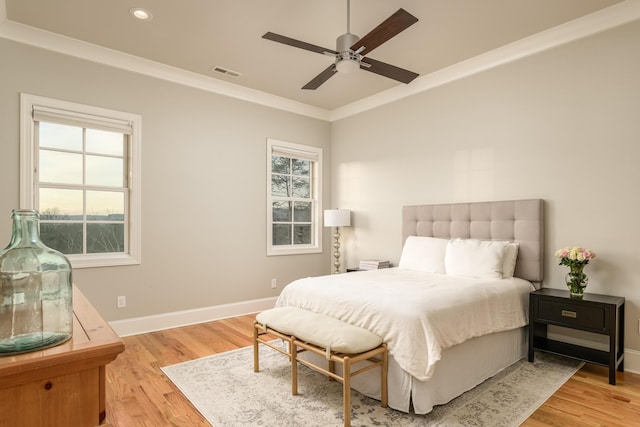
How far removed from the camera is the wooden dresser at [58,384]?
2.14 feet

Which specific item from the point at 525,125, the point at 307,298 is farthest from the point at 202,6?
the point at 525,125

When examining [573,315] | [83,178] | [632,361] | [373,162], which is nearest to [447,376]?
[573,315]

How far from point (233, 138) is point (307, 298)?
8.30ft

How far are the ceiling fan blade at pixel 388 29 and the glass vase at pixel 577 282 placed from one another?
2.29 meters

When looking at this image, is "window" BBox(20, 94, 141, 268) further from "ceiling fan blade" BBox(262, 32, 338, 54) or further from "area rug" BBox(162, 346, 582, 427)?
"ceiling fan blade" BBox(262, 32, 338, 54)

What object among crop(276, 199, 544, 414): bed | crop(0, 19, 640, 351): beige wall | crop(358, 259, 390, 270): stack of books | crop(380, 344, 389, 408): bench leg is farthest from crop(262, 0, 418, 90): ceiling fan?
crop(358, 259, 390, 270): stack of books

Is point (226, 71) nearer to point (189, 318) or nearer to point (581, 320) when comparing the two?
point (189, 318)

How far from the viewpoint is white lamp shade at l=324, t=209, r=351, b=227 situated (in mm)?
4961

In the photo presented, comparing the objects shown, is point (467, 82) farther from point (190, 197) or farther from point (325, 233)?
point (190, 197)

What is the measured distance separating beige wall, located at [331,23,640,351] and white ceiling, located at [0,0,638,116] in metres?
0.40

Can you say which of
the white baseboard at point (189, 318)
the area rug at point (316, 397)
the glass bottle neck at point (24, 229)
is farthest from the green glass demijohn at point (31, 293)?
the white baseboard at point (189, 318)

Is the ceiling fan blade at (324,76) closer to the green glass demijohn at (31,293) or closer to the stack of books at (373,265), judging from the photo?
the stack of books at (373,265)

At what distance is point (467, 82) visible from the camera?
3906 mm

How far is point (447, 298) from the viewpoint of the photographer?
2475 mm
